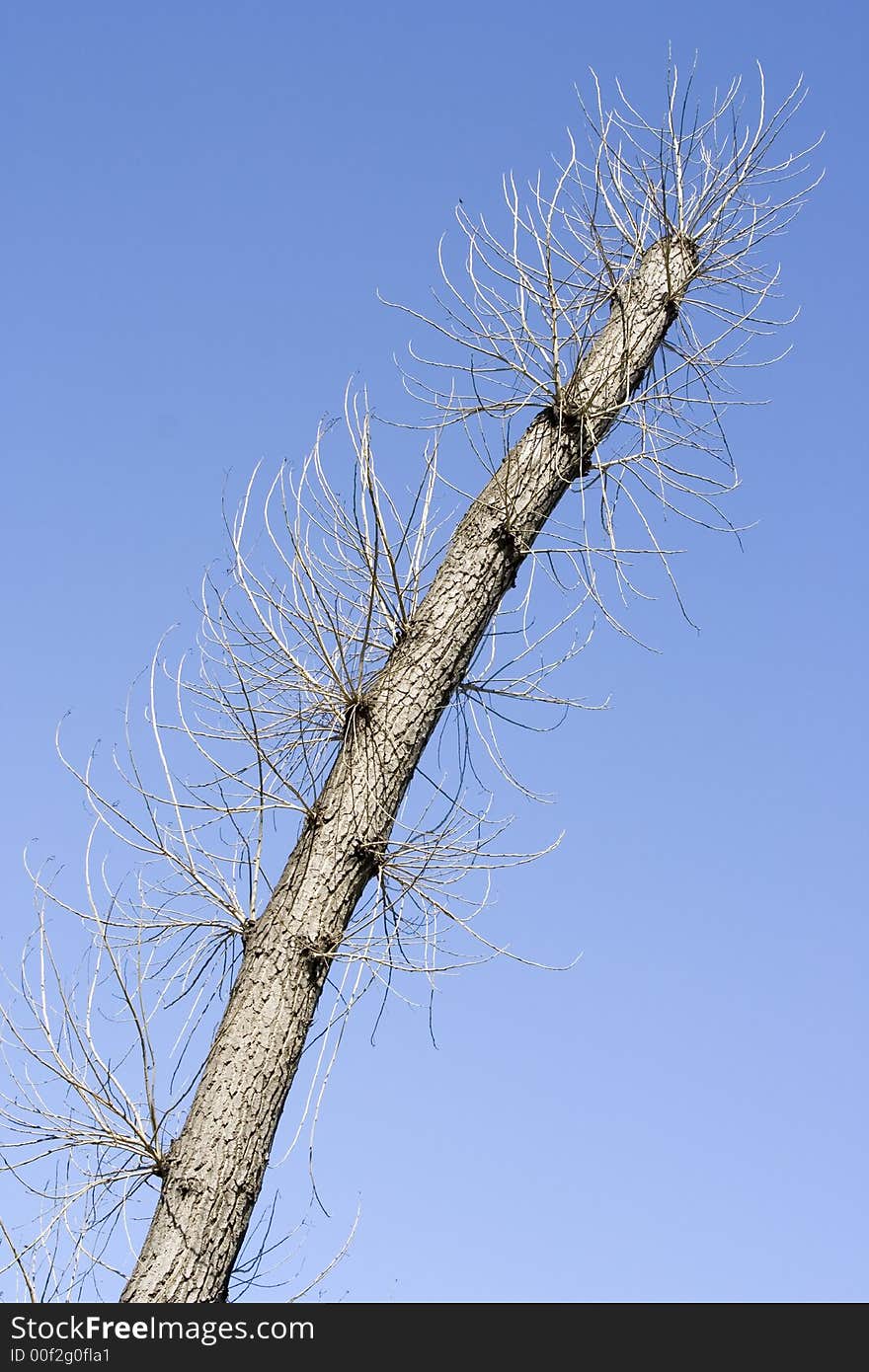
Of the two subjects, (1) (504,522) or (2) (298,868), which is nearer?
(2) (298,868)

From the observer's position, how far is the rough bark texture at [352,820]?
3.48m

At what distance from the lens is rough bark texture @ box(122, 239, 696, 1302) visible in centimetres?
348

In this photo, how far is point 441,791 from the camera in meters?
4.43

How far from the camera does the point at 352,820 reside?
13.2ft

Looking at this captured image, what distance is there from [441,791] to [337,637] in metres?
0.66
